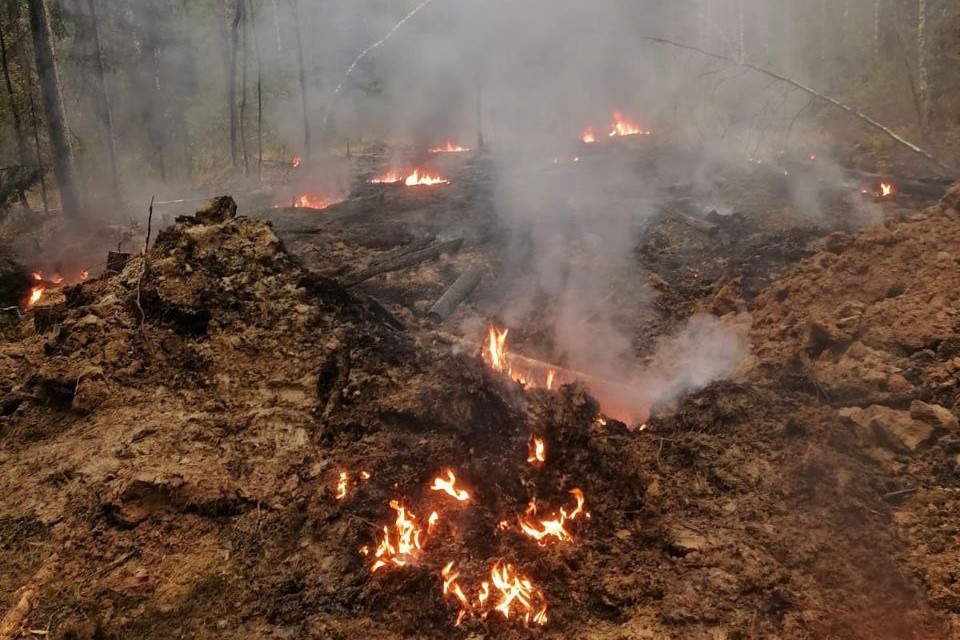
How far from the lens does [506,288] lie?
8.87 metres

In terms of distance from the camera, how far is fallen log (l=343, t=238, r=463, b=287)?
8539mm

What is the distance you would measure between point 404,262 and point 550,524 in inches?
249

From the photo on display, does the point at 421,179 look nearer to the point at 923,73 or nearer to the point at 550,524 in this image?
the point at 550,524

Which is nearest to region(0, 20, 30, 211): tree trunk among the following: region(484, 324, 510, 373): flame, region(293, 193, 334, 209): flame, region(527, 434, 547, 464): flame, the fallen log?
region(293, 193, 334, 209): flame

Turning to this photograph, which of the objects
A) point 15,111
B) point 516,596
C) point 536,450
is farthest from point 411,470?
point 15,111

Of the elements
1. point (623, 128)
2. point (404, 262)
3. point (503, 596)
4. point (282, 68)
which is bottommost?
point (503, 596)

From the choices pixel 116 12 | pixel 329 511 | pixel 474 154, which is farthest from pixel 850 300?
pixel 116 12

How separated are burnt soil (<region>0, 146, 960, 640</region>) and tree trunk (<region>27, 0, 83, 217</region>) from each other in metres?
10.6

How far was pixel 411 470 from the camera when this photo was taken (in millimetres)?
4172

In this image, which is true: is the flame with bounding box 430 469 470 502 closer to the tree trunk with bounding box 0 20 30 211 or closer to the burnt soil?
the burnt soil

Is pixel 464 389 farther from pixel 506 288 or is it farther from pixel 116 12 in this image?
pixel 116 12

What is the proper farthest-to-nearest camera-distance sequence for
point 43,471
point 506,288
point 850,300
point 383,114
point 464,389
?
point 383,114 < point 506,288 < point 850,300 < point 464,389 < point 43,471

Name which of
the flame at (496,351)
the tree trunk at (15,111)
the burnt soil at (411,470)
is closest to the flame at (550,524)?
the burnt soil at (411,470)

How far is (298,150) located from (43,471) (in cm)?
2521
